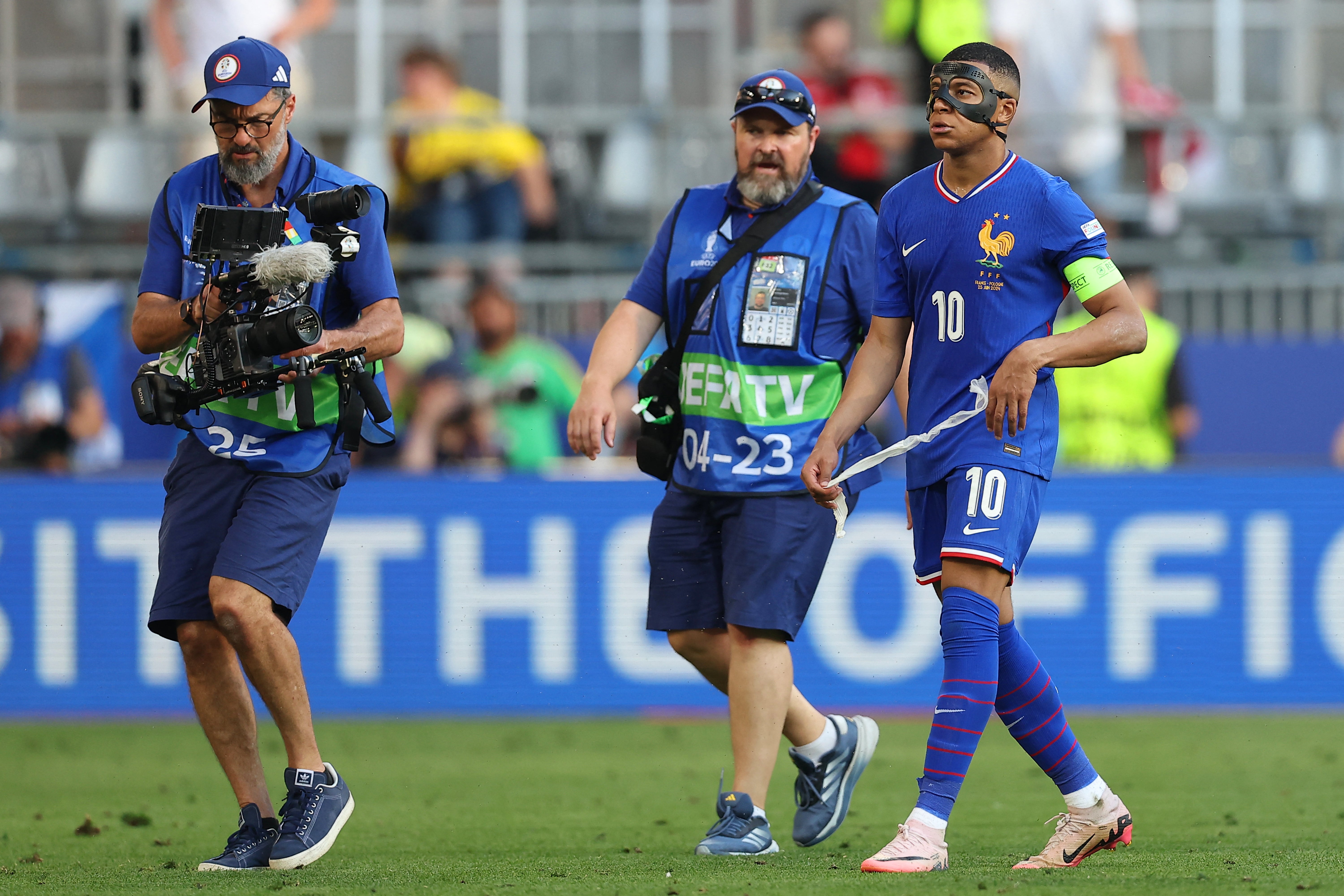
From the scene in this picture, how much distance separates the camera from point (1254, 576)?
1043cm

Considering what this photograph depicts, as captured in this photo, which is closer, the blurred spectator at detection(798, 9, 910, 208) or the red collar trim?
the red collar trim

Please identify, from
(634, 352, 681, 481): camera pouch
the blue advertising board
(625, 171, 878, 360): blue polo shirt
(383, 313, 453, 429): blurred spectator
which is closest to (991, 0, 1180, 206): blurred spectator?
the blue advertising board

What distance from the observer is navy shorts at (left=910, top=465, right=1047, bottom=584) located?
16.9 ft

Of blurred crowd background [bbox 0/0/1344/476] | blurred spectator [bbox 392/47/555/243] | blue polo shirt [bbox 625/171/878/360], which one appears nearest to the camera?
blue polo shirt [bbox 625/171/878/360]

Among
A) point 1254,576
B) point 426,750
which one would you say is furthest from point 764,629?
point 1254,576

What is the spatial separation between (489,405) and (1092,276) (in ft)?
21.7

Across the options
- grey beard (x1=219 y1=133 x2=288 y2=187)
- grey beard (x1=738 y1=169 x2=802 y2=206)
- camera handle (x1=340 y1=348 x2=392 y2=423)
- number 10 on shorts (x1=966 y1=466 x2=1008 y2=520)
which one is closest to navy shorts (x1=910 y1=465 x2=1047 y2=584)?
number 10 on shorts (x1=966 y1=466 x2=1008 y2=520)

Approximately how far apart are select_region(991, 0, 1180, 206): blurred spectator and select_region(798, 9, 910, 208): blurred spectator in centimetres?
85

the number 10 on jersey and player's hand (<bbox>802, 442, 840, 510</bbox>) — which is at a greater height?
the number 10 on jersey

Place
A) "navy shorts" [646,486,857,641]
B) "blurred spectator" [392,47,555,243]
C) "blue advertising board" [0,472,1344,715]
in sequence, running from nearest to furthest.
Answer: "navy shorts" [646,486,857,641], "blue advertising board" [0,472,1344,715], "blurred spectator" [392,47,555,243]

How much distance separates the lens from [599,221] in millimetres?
13242

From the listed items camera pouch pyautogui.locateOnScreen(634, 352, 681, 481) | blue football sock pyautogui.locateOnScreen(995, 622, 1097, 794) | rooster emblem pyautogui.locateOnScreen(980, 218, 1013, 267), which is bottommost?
blue football sock pyautogui.locateOnScreen(995, 622, 1097, 794)

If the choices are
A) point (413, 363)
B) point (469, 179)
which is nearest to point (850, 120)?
point (469, 179)

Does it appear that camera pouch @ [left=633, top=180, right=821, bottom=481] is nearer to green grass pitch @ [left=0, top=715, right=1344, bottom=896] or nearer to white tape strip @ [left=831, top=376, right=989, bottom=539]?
white tape strip @ [left=831, top=376, right=989, bottom=539]
